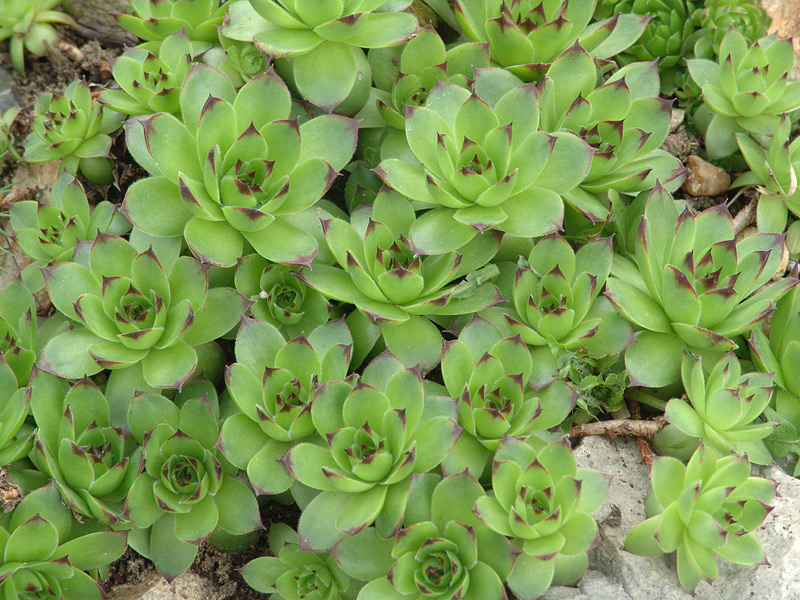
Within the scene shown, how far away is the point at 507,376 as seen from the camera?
2027 millimetres

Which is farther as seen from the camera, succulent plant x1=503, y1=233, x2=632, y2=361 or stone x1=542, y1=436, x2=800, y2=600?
succulent plant x1=503, y1=233, x2=632, y2=361

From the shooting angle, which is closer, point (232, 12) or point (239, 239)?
point (239, 239)

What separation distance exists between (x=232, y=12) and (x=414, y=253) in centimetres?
121

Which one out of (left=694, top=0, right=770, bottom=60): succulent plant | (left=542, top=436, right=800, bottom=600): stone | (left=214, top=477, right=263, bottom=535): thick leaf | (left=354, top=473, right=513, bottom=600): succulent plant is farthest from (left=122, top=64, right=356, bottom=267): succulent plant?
(left=694, top=0, right=770, bottom=60): succulent plant

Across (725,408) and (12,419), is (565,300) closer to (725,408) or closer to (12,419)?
(725,408)

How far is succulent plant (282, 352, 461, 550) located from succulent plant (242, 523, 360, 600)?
0.17 m

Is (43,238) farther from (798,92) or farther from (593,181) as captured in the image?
(798,92)

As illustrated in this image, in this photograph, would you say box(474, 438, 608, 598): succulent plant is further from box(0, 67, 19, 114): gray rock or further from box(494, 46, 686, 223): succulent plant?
box(0, 67, 19, 114): gray rock

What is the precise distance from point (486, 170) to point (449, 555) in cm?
113

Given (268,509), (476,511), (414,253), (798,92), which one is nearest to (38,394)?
(268,509)

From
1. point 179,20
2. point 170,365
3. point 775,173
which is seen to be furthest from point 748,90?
point 170,365

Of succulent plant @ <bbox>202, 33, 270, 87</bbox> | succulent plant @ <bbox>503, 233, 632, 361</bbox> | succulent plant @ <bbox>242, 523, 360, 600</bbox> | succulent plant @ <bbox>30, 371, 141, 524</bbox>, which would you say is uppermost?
succulent plant @ <bbox>202, 33, 270, 87</bbox>

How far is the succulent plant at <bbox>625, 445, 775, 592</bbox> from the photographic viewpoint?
189cm

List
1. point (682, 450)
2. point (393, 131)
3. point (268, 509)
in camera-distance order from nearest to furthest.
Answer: point (682, 450), point (268, 509), point (393, 131)
